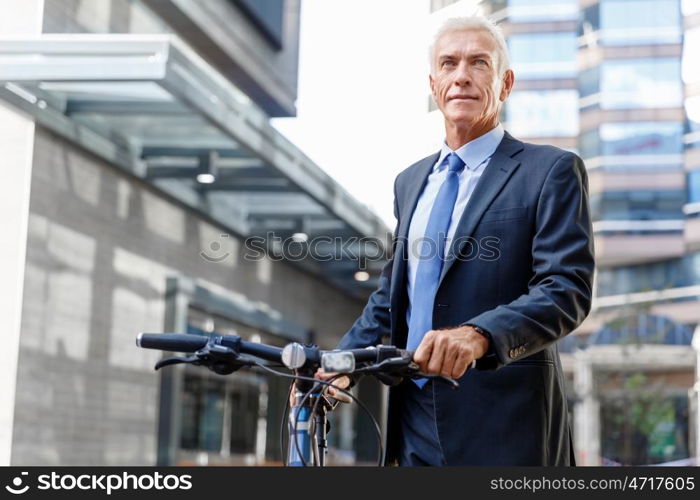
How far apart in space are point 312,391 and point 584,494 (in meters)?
0.44

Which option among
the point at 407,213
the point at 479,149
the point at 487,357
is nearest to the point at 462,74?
the point at 479,149

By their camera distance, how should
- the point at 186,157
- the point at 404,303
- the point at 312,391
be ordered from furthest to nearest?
1. the point at 186,157
2. the point at 404,303
3. the point at 312,391

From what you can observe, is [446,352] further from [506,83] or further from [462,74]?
[506,83]

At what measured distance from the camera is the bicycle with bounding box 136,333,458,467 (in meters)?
1.65

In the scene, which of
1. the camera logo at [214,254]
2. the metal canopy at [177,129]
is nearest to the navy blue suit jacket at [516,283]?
the metal canopy at [177,129]

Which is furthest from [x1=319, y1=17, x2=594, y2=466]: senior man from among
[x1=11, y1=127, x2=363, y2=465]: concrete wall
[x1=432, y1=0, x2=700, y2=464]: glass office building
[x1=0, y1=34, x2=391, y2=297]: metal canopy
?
[x1=432, y1=0, x2=700, y2=464]: glass office building

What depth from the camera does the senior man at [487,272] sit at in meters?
2.05

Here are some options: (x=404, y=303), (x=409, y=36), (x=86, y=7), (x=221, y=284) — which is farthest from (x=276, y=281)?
(x=404, y=303)

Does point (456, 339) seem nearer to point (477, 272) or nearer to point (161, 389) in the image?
point (477, 272)

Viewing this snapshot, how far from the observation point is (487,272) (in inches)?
85.4

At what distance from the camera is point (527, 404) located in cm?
211

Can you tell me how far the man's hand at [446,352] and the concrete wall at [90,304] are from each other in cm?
793

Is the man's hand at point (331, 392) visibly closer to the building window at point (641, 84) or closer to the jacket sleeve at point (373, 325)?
the jacket sleeve at point (373, 325)

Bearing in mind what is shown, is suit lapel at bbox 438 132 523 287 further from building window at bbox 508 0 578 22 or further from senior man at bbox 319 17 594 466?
building window at bbox 508 0 578 22
